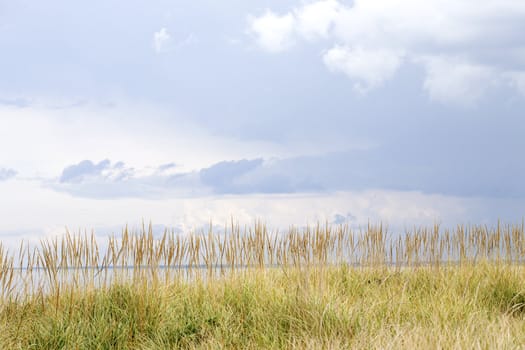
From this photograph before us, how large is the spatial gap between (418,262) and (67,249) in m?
4.74

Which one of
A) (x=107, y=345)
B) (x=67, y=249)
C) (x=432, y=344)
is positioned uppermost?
(x=67, y=249)

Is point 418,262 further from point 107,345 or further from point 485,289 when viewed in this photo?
point 107,345

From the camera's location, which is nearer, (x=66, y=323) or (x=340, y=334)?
(x=340, y=334)

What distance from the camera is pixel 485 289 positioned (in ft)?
20.2

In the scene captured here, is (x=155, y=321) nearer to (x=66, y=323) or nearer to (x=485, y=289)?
(x=66, y=323)

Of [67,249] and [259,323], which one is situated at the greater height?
[67,249]

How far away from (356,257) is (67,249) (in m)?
3.79

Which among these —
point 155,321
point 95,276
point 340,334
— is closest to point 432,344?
point 340,334

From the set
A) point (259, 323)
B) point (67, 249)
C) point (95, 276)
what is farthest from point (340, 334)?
point (67, 249)

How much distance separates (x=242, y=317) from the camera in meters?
4.94

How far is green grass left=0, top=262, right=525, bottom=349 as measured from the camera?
4141 millimetres

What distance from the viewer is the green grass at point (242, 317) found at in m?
4.14

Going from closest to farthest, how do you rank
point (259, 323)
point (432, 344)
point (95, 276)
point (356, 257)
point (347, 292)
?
point (432, 344)
point (259, 323)
point (95, 276)
point (347, 292)
point (356, 257)

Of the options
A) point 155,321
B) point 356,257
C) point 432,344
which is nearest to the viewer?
point 432,344
